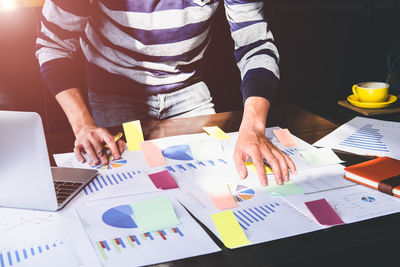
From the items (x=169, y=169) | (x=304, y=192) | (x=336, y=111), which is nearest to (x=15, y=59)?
(x=169, y=169)

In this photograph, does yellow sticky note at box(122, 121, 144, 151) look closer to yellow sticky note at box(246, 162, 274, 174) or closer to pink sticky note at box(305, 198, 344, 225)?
yellow sticky note at box(246, 162, 274, 174)

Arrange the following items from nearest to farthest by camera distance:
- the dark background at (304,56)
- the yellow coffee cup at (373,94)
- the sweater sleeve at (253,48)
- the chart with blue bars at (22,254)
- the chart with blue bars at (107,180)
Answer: the chart with blue bars at (22,254), the chart with blue bars at (107,180), the sweater sleeve at (253,48), the yellow coffee cup at (373,94), the dark background at (304,56)

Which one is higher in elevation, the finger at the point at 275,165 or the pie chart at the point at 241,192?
the finger at the point at 275,165

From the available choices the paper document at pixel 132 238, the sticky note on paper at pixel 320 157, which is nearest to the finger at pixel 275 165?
the sticky note on paper at pixel 320 157

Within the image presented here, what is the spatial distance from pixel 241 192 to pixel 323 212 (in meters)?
A: 0.17

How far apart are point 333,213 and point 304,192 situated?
Answer: 9 centimetres

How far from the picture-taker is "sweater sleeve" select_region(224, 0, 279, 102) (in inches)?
46.8

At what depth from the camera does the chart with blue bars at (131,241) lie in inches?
24.2

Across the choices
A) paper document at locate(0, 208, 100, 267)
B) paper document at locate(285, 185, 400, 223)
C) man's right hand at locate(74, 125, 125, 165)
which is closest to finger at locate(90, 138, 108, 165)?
man's right hand at locate(74, 125, 125, 165)

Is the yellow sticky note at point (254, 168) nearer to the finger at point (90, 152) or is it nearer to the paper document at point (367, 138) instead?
the paper document at point (367, 138)

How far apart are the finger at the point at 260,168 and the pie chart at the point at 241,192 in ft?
0.12

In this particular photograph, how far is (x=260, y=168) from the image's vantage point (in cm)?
86

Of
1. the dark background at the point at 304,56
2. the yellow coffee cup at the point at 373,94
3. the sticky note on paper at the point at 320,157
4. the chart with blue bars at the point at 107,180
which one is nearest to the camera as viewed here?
the chart with blue bars at the point at 107,180

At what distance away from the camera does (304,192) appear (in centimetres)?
80
